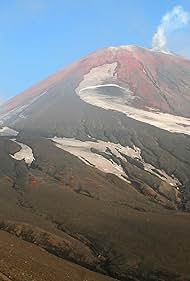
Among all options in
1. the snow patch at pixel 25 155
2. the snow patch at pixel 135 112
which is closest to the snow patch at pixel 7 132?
the snow patch at pixel 135 112

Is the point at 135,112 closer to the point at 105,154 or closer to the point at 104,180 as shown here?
the point at 105,154

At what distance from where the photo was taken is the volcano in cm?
6419

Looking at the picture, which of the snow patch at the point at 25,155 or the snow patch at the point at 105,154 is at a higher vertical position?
the snow patch at the point at 25,155

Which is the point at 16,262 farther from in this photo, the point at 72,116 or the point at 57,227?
the point at 72,116

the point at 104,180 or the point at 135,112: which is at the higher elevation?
the point at 104,180

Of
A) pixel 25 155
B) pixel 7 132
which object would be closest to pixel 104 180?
pixel 25 155

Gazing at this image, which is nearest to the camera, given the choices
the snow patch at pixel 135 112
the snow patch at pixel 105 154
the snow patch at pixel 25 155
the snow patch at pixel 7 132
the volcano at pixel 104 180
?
the volcano at pixel 104 180

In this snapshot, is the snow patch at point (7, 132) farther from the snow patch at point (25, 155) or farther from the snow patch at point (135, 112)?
the snow patch at point (25, 155)

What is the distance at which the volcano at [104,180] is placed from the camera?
211 ft

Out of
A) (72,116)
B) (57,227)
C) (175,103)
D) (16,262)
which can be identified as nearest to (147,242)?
(57,227)

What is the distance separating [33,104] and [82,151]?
A: 266ft

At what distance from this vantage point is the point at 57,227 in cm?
7262

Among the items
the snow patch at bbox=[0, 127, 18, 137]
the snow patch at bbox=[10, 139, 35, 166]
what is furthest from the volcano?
the snow patch at bbox=[0, 127, 18, 137]

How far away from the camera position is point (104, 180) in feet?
333
